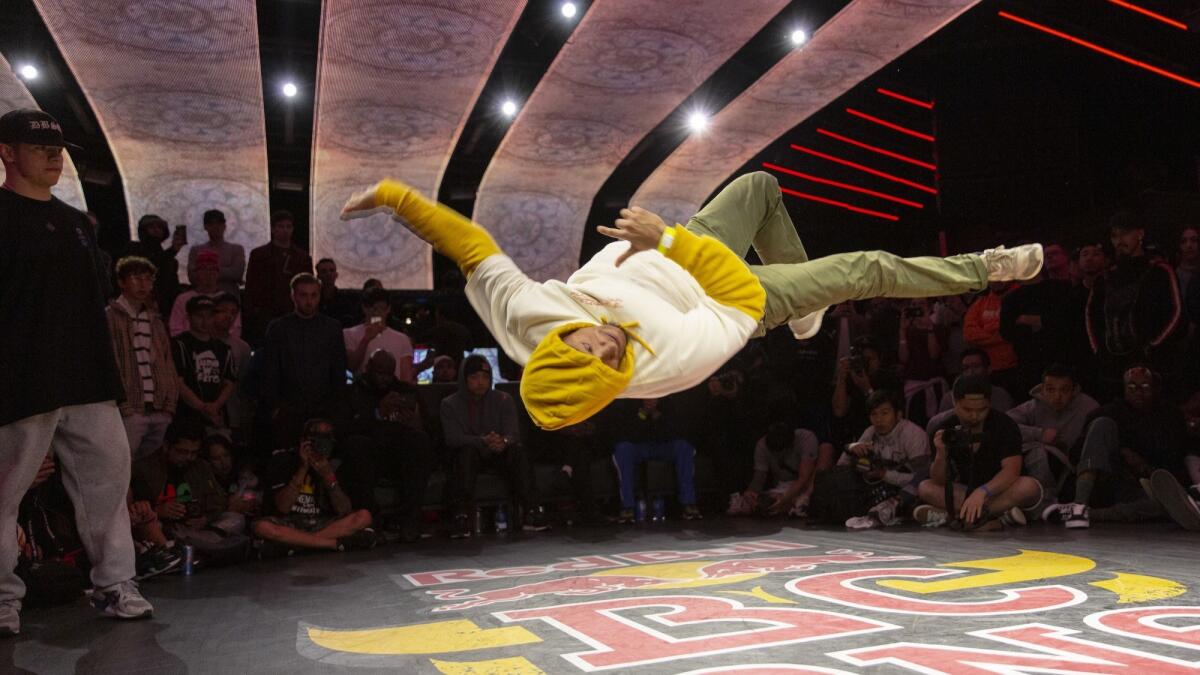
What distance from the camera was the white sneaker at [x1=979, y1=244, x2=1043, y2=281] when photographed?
345 centimetres

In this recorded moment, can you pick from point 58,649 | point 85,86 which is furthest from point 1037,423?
point 85,86

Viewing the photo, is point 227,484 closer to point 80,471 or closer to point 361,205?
point 80,471

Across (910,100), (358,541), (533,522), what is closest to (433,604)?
(358,541)

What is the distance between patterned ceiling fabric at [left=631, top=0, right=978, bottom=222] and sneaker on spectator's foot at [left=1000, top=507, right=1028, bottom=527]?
4.23m

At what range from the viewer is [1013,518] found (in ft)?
20.0

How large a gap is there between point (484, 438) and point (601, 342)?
14.0 feet

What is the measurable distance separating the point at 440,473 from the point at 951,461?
11.9ft

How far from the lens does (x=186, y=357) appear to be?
6047 millimetres

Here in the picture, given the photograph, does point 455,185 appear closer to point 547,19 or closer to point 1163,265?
point 547,19

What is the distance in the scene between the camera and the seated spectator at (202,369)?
6.01 metres

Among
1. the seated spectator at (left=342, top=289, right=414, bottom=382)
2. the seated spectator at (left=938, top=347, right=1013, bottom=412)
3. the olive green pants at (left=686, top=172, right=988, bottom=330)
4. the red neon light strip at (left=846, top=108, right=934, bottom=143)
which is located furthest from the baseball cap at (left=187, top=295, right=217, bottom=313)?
the red neon light strip at (left=846, top=108, right=934, bottom=143)

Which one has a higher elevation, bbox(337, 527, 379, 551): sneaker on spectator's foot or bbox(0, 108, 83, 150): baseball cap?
bbox(0, 108, 83, 150): baseball cap

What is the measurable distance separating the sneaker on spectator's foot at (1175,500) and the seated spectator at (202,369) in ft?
19.6

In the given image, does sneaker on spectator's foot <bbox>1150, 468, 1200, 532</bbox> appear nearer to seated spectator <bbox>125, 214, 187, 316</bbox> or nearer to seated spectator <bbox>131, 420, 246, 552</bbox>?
seated spectator <bbox>131, 420, 246, 552</bbox>
